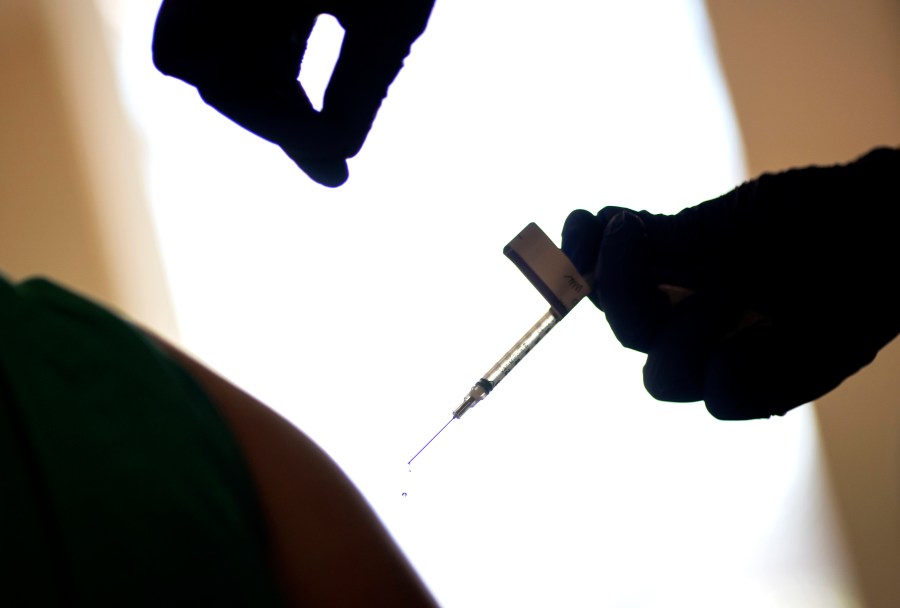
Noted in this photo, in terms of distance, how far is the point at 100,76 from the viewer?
123 cm

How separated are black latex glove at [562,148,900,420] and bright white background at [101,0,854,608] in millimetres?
512

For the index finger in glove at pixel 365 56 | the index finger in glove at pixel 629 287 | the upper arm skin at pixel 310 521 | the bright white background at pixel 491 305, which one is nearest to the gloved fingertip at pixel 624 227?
the index finger in glove at pixel 629 287

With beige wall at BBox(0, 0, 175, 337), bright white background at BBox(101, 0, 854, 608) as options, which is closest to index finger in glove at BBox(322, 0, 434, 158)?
bright white background at BBox(101, 0, 854, 608)

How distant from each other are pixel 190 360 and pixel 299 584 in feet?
0.43

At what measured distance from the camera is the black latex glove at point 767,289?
1.98 ft

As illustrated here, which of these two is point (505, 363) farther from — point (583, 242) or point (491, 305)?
point (491, 305)

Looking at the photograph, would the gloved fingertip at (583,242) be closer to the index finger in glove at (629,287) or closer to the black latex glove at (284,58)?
the index finger in glove at (629,287)

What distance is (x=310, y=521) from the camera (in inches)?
14.0

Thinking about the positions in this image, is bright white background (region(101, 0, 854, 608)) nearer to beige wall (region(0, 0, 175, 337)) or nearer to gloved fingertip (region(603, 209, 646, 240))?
beige wall (region(0, 0, 175, 337))

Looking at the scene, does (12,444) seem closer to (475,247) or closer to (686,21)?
(475,247)

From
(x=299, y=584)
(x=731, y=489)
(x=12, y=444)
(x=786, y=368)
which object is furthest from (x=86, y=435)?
(x=731, y=489)

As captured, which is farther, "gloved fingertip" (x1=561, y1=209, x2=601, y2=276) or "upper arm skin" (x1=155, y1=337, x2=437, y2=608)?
"gloved fingertip" (x1=561, y1=209, x2=601, y2=276)

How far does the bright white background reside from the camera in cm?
117

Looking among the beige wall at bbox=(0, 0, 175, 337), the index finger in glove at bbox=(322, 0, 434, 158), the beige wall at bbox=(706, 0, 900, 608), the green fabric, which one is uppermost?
the beige wall at bbox=(0, 0, 175, 337)
